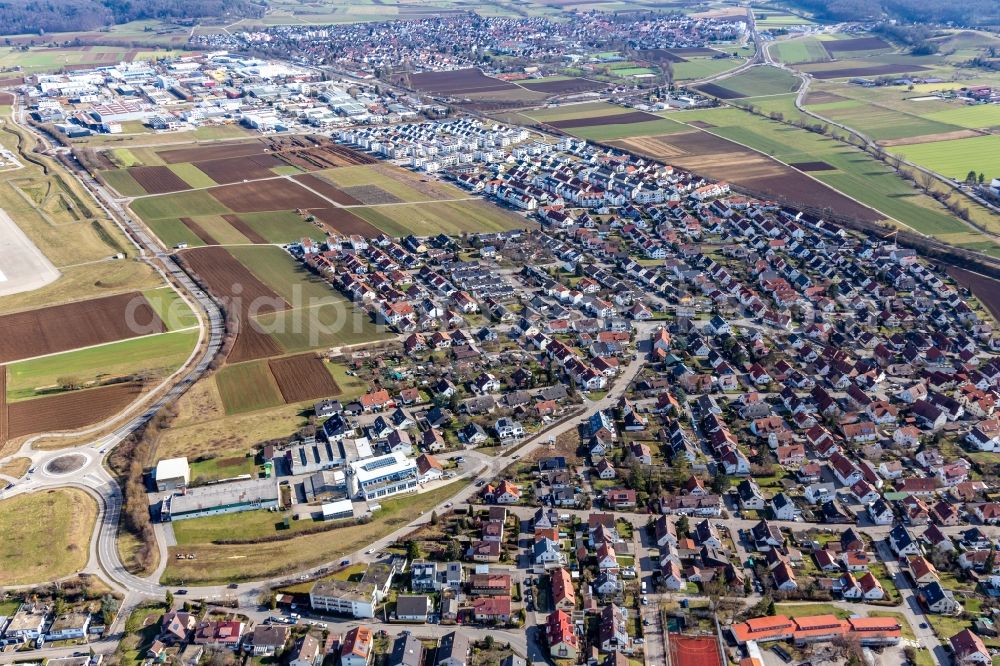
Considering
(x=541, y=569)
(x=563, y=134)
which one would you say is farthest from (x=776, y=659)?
(x=563, y=134)

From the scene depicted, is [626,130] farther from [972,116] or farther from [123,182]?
[123,182]

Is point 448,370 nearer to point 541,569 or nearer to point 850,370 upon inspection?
point 541,569

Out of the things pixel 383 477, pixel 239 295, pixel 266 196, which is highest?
pixel 383 477

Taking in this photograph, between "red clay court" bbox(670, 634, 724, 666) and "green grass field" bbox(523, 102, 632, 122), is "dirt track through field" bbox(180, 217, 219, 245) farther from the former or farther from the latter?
"green grass field" bbox(523, 102, 632, 122)

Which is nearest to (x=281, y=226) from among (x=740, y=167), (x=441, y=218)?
(x=441, y=218)

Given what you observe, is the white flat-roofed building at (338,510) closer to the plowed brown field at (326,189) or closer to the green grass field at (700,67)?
the plowed brown field at (326,189)

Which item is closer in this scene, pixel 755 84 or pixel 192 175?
pixel 192 175

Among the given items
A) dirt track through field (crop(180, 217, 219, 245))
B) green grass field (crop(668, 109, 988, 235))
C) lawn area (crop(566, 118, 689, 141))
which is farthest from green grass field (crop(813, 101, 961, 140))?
dirt track through field (crop(180, 217, 219, 245))

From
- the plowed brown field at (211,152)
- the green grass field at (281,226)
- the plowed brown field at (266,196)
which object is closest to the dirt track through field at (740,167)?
the plowed brown field at (266,196)
